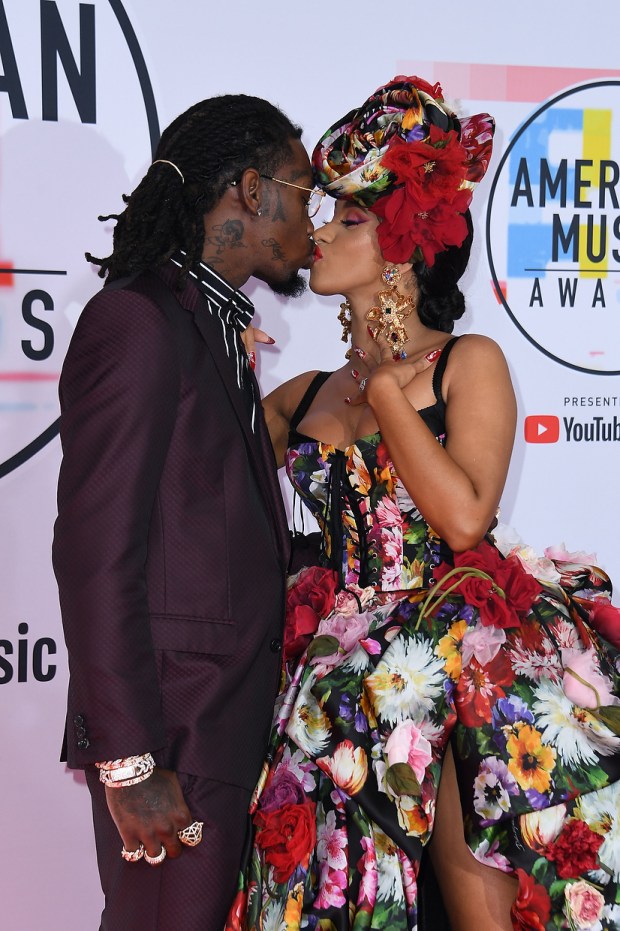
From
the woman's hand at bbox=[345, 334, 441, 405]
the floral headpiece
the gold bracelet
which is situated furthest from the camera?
the floral headpiece

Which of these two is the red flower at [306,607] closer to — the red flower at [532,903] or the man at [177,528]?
the man at [177,528]

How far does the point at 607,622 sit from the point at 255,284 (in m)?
1.41

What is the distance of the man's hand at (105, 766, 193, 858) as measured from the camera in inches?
62.4

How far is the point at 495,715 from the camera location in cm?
174

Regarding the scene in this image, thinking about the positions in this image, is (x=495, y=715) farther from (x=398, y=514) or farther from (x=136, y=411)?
(x=136, y=411)

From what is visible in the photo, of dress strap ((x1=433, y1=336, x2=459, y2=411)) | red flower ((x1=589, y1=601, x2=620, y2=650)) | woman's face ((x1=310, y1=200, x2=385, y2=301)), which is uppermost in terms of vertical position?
woman's face ((x1=310, y1=200, x2=385, y2=301))

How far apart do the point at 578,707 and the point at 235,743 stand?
579 millimetres

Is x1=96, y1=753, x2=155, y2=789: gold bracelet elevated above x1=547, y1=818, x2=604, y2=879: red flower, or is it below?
above

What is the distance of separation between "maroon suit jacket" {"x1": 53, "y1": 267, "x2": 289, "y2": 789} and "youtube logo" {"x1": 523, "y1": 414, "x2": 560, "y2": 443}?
142 centimetres

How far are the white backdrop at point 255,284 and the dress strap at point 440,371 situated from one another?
3.04 ft

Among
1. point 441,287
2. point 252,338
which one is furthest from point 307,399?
point 441,287

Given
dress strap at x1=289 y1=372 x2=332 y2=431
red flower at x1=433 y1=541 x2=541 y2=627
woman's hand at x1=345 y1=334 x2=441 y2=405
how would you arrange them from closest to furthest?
red flower at x1=433 y1=541 x2=541 y2=627, woman's hand at x1=345 y1=334 x2=441 y2=405, dress strap at x1=289 y1=372 x2=332 y2=431

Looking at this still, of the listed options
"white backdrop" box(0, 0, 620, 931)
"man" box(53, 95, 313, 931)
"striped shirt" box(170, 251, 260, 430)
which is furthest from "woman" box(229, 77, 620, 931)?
"white backdrop" box(0, 0, 620, 931)

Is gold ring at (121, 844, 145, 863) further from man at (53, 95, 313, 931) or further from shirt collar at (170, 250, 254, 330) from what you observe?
shirt collar at (170, 250, 254, 330)
